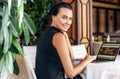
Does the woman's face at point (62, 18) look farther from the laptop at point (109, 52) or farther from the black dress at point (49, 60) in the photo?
the laptop at point (109, 52)

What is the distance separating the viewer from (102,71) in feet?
8.49

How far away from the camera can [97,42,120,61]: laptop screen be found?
2670 millimetres

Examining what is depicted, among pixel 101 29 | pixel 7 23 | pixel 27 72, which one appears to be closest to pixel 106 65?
pixel 27 72

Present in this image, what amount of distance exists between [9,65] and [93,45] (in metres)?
4.99

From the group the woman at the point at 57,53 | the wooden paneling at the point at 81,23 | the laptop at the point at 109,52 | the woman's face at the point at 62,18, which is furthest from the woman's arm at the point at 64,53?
the wooden paneling at the point at 81,23

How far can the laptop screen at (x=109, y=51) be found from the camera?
2.67 meters

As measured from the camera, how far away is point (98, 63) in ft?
8.57

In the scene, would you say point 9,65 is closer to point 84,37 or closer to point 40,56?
point 40,56

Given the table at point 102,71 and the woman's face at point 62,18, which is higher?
the woman's face at point 62,18

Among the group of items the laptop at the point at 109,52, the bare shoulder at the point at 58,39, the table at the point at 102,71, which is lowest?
the table at the point at 102,71

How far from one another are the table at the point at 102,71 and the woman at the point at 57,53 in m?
0.14

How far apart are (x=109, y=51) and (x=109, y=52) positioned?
10 mm

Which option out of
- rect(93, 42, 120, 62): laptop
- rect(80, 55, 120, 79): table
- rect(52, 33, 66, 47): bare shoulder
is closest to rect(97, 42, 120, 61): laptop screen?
rect(93, 42, 120, 62): laptop

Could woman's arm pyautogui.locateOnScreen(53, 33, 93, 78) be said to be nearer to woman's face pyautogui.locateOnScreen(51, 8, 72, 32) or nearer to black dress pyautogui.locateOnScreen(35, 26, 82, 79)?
black dress pyautogui.locateOnScreen(35, 26, 82, 79)
